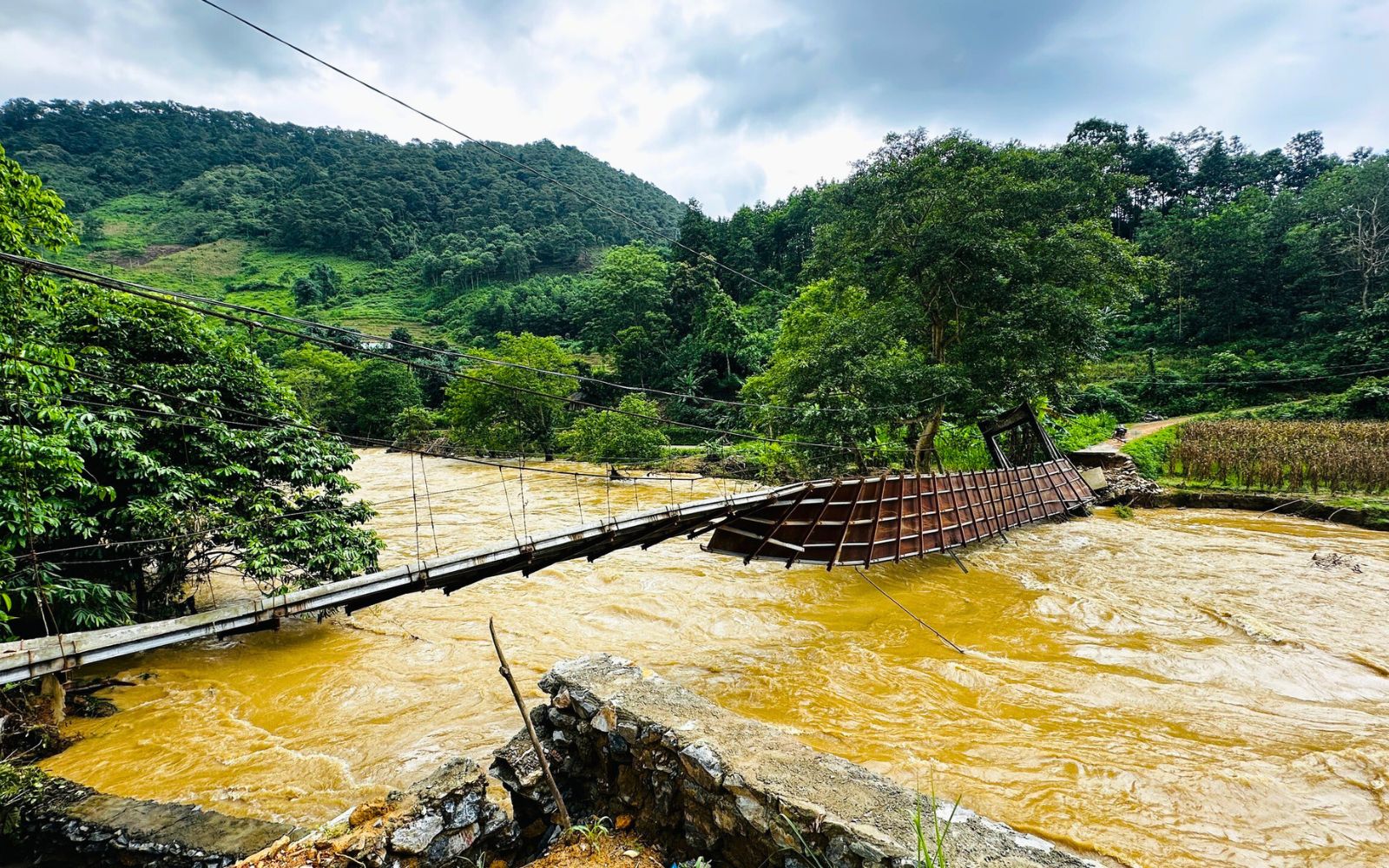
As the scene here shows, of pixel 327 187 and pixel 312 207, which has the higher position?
pixel 327 187

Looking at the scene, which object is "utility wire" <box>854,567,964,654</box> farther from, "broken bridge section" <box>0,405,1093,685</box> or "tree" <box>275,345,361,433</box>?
"tree" <box>275,345,361,433</box>

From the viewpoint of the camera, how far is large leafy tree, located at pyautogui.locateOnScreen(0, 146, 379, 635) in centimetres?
515

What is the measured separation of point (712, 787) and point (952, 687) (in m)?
4.54

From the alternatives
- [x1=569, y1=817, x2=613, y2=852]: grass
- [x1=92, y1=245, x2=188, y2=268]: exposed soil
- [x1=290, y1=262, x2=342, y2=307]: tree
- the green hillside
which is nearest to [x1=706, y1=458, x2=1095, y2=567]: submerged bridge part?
[x1=569, y1=817, x2=613, y2=852]: grass

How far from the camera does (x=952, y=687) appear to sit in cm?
636

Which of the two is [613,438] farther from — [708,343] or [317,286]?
[317,286]

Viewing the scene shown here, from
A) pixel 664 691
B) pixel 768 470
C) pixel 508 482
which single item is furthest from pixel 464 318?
pixel 664 691

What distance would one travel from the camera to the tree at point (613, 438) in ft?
78.3

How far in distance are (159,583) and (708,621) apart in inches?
295

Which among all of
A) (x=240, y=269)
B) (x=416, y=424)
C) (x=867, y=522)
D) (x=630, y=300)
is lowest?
(x=867, y=522)

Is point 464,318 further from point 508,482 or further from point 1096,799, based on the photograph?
point 1096,799

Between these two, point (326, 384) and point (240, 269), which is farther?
point (240, 269)

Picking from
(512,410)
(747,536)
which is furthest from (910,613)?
(512,410)

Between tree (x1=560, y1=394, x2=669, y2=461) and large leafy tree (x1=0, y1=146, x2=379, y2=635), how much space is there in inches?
608
